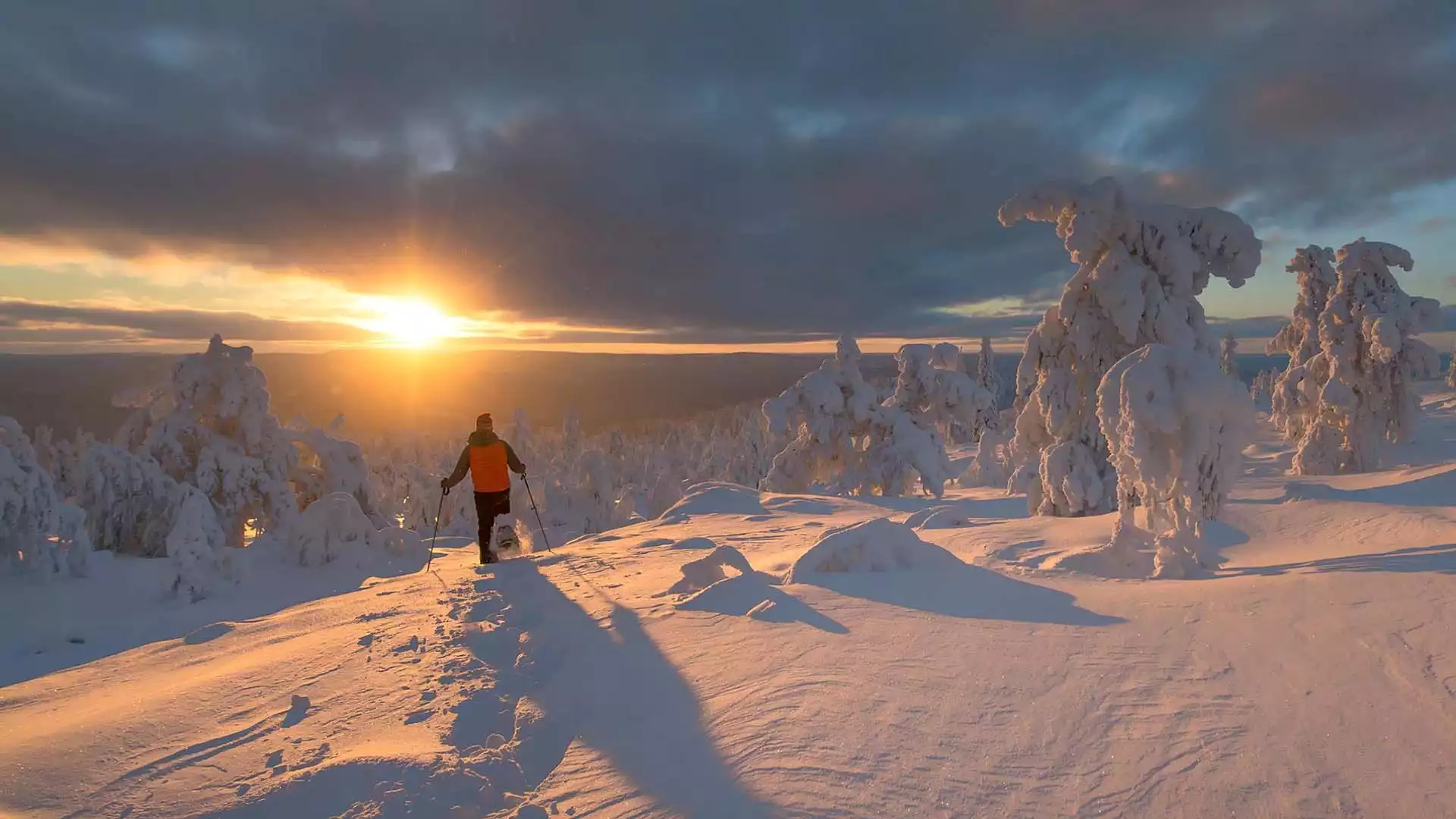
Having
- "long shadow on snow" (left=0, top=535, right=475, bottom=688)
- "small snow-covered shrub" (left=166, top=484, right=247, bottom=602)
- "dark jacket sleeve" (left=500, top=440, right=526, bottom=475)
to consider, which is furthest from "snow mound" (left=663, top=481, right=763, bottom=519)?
"small snow-covered shrub" (left=166, top=484, right=247, bottom=602)

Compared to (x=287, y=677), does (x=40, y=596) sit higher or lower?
lower

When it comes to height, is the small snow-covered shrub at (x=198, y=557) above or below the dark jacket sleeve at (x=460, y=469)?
below

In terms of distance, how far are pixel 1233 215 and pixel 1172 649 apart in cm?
1202

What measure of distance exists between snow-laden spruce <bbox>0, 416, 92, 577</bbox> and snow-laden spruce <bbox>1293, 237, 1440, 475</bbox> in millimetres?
32747

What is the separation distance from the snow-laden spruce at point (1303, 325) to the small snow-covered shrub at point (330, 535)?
31871mm

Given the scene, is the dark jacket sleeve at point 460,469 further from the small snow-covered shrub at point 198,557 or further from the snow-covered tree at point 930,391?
the snow-covered tree at point 930,391

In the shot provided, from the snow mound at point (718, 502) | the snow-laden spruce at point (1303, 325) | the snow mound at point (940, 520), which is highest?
the snow-laden spruce at point (1303, 325)

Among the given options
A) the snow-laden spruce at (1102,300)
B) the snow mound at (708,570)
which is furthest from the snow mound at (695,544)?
the snow-laden spruce at (1102,300)

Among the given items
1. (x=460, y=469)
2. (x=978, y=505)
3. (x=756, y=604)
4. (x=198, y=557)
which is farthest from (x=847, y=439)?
(x=756, y=604)

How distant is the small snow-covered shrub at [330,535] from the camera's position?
1061cm

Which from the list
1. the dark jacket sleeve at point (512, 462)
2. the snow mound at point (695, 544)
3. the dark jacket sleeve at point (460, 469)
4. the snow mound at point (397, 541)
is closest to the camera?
the snow mound at point (695, 544)

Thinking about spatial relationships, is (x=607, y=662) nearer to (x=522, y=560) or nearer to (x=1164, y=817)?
(x=1164, y=817)

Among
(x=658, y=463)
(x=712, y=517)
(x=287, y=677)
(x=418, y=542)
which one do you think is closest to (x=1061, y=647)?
(x=287, y=677)

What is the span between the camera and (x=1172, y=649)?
333 cm
